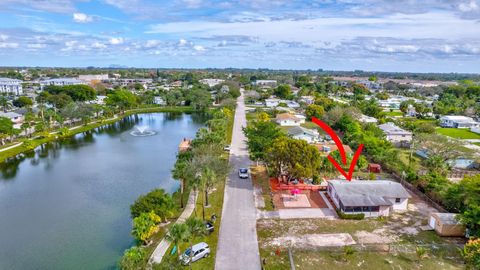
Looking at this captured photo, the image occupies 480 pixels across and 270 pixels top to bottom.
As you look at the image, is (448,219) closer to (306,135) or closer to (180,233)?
(180,233)

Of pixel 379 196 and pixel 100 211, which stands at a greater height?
pixel 379 196

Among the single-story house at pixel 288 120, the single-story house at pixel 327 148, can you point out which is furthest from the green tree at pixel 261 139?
the single-story house at pixel 288 120

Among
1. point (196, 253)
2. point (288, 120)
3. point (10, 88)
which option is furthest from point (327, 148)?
point (10, 88)

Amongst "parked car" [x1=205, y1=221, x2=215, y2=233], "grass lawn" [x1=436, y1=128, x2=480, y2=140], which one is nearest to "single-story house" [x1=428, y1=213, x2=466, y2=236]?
"parked car" [x1=205, y1=221, x2=215, y2=233]

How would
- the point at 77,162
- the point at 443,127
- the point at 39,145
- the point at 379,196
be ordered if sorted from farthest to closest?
the point at 443,127 < the point at 39,145 < the point at 77,162 < the point at 379,196

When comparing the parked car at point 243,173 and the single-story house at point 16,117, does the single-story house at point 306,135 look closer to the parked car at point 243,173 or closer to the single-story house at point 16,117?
the parked car at point 243,173

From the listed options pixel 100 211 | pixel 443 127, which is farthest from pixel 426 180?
pixel 443 127

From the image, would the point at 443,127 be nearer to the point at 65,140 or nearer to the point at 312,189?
the point at 312,189
